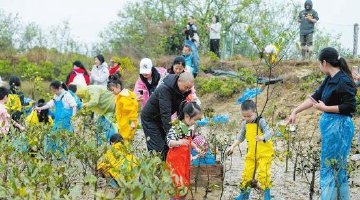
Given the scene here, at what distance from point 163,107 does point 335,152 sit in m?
1.63

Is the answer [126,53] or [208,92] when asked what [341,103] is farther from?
[126,53]

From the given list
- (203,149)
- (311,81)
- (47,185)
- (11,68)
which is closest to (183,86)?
(203,149)

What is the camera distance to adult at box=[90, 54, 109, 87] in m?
12.2

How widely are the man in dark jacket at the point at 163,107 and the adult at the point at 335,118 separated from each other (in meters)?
1.09

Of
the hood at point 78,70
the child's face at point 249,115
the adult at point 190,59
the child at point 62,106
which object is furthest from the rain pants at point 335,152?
the hood at point 78,70

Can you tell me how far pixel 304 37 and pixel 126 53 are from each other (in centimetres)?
1160

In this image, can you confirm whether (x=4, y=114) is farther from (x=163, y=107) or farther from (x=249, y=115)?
(x=249, y=115)

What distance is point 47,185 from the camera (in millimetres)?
3877

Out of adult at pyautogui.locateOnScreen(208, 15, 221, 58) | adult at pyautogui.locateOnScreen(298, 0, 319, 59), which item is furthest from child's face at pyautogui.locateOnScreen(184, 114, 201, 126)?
adult at pyautogui.locateOnScreen(208, 15, 221, 58)

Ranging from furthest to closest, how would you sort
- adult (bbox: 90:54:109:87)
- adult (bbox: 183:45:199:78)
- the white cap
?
1. adult (bbox: 183:45:199:78)
2. adult (bbox: 90:54:109:87)
3. the white cap

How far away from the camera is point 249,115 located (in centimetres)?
603

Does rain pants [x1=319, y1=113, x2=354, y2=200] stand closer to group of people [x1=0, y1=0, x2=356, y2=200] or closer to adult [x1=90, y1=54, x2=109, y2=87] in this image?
group of people [x1=0, y1=0, x2=356, y2=200]

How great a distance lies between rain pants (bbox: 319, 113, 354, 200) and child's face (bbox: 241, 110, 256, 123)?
0.83 meters

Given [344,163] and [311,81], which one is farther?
[311,81]
